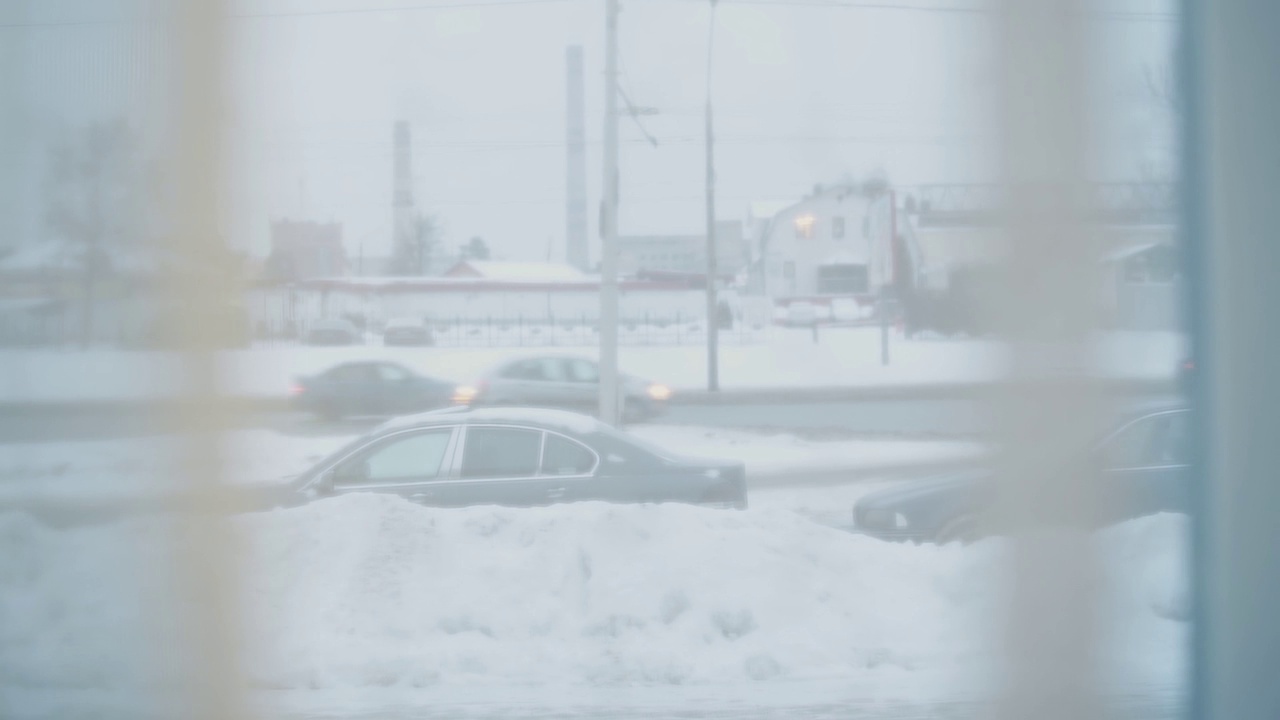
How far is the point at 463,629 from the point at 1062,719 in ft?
5.51

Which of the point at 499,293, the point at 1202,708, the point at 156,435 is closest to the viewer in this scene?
the point at 1202,708

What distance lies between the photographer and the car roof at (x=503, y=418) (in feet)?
12.1

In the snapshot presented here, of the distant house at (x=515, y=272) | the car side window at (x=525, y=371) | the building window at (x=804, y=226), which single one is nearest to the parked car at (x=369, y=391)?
the car side window at (x=525, y=371)

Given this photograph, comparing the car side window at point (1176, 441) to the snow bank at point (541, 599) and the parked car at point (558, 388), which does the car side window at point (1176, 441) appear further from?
the parked car at point (558, 388)

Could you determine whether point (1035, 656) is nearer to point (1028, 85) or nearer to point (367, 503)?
point (1028, 85)

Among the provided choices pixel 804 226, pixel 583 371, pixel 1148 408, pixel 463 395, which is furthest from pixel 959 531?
pixel 463 395

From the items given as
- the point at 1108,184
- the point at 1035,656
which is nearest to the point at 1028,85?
the point at 1108,184

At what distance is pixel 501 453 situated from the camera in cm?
380

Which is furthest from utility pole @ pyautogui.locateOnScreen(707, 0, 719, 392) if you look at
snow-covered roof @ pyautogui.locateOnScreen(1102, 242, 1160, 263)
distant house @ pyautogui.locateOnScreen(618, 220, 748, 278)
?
snow-covered roof @ pyautogui.locateOnScreen(1102, 242, 1160, 263)

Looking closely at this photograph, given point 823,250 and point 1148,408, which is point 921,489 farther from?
point 823,250

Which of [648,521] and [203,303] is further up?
[203,303]

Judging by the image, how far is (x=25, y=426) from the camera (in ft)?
9.30

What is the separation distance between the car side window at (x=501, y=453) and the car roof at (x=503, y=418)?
4 cm

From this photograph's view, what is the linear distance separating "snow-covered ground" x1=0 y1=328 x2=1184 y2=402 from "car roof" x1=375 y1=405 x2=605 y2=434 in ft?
A: 0.43
